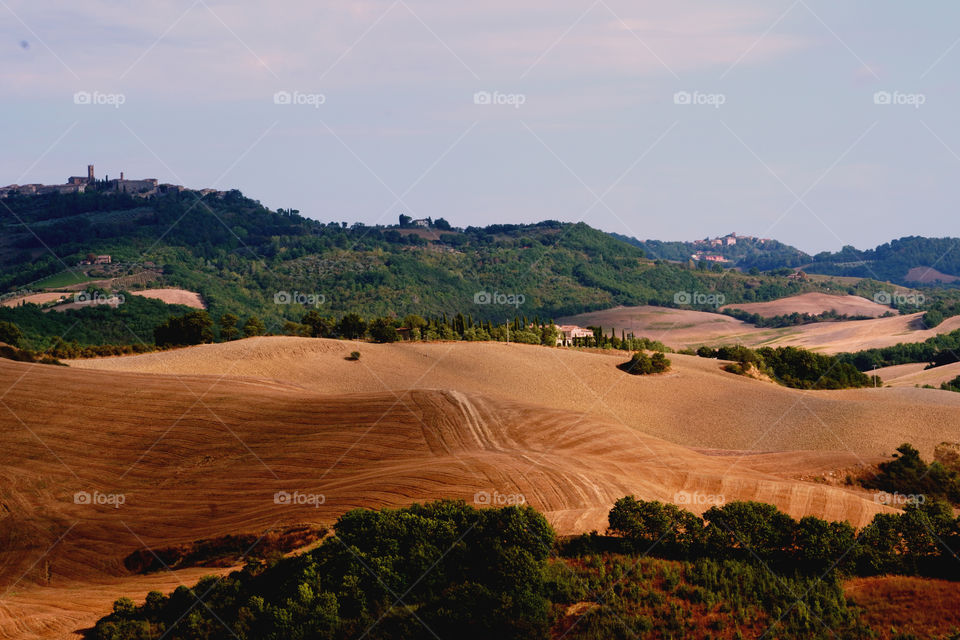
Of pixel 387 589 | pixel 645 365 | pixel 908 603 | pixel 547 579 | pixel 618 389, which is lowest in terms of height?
pixel 908 603

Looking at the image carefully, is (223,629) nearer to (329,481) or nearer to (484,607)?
(484,607)

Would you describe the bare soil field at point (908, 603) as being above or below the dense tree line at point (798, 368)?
below

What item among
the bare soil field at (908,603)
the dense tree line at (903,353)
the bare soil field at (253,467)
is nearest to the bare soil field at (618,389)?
the bare soil field at (253,467)

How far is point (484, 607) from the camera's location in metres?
30.9

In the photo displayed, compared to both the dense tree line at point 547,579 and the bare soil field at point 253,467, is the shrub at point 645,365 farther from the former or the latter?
the dense tree line at point 547,579

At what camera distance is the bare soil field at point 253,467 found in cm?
4362

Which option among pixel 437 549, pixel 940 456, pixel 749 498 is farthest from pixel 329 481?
pixel 940 456

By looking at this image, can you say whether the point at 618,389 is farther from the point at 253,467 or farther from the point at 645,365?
the point at 253,467

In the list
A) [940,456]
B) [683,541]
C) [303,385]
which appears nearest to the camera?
[683,541]

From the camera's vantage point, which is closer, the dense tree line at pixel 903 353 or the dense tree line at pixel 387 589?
the dense tree line at pixel 387 589

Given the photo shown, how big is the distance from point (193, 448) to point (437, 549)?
2746cm

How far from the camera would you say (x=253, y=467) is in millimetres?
53219

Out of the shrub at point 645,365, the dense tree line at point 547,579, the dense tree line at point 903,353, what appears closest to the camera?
the dense tree line at point 547,579

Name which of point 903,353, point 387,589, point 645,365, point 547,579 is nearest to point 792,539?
point 547,579
